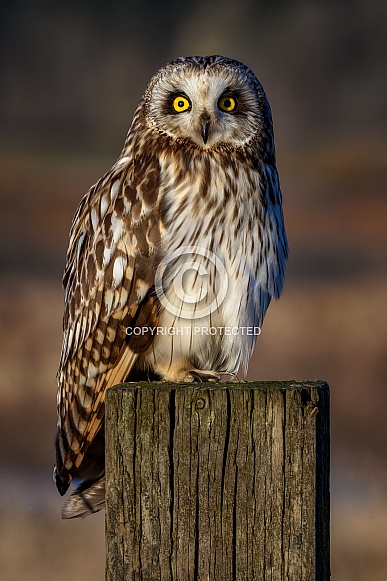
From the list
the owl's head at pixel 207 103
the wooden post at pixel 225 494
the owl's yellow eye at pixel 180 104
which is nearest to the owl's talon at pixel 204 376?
the owl's head at pixel 207 103

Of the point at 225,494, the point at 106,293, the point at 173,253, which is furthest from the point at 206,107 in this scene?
the point at 225,494

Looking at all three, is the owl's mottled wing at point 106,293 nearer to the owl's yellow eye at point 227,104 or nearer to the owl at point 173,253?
the owl at point 173,253

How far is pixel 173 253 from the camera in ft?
11.0

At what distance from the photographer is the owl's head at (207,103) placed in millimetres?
3504

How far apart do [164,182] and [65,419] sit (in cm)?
99

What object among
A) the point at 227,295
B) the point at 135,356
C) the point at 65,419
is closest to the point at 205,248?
the point at 227,295

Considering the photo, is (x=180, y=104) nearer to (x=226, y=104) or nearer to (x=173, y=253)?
(x=226, y=104)

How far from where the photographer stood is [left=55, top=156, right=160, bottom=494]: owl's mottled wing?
341 centimetres

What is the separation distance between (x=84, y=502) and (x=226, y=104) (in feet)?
5.22

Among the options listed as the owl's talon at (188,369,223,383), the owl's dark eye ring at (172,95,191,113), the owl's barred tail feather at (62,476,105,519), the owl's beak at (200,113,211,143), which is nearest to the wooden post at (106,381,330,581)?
the owl's barred tail feather at (62,476,105,519)

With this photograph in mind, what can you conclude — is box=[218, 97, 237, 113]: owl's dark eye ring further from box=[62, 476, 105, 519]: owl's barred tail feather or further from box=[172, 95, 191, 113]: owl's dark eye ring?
box=[62, 476, 105, 519]: owl's barred tail feather

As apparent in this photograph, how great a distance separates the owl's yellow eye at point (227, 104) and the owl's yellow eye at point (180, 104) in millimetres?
133

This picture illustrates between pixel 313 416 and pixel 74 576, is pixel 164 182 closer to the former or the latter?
pixel 313 416

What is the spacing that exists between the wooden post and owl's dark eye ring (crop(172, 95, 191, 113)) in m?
1.64
